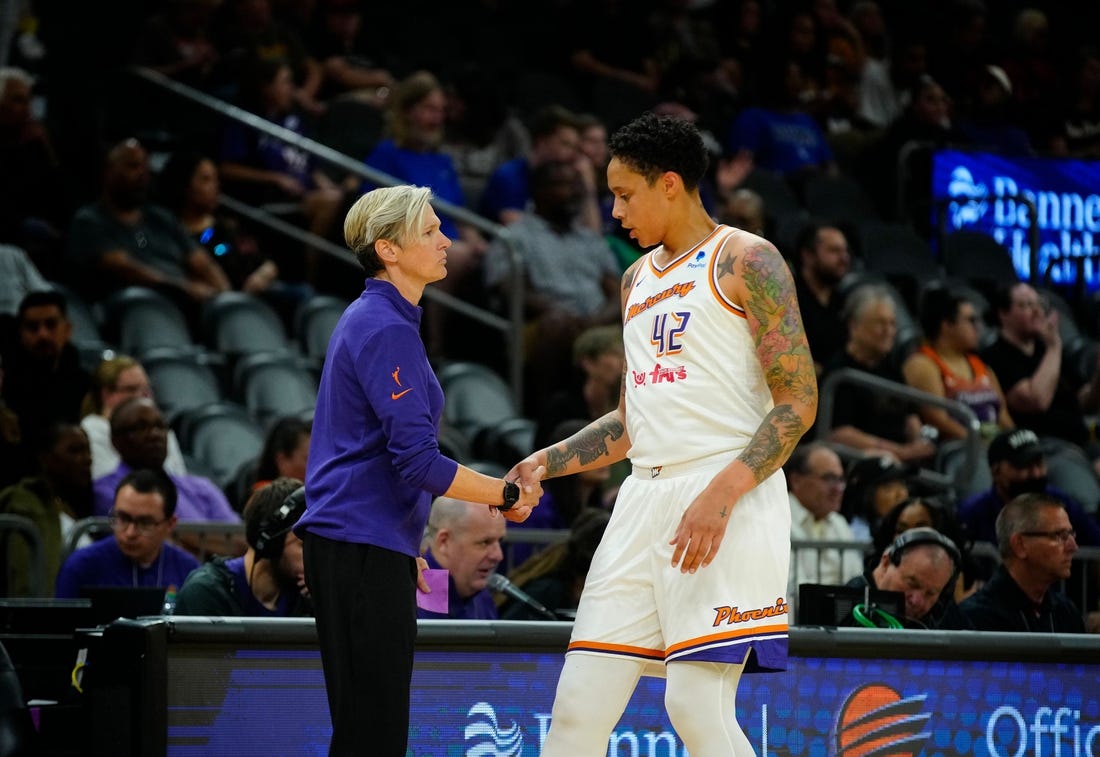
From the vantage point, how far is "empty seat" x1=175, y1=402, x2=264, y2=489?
932cm

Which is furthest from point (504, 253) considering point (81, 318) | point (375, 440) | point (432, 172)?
point (375, 440)

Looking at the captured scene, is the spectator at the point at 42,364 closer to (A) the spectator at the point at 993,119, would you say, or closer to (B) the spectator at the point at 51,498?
(B) the spectator at the point at 51,498

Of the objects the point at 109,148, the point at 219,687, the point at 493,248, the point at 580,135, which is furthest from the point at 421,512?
the point at 580,135

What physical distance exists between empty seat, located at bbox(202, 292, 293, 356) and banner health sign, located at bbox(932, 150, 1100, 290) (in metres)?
6.26

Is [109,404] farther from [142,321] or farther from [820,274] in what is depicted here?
[820,274]

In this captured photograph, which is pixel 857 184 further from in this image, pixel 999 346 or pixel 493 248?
pixel 493 248

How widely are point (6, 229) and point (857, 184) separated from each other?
7241 millimetres

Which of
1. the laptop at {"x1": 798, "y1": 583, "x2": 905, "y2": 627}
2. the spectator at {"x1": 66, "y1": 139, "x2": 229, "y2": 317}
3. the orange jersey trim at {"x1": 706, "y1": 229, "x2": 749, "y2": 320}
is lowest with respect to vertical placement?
the laptop at {"x1": 798, "y1": 583, "x2": 905, "y2": 627}

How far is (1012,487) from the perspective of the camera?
8.66 metres

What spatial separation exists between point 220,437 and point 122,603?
13.7ft

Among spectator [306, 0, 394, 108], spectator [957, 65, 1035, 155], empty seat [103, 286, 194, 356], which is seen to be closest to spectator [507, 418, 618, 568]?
empty seat [103, 286, 194, 356]

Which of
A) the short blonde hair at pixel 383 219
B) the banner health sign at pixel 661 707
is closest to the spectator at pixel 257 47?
the banner health sign at pixel 661 707

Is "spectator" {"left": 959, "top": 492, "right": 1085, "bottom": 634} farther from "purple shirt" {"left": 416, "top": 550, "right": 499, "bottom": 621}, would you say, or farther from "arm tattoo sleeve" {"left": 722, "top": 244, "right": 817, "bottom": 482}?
"arm tattoo sleeve" {"left": 722, "top": 244, "right": 817, "bottom": 482}

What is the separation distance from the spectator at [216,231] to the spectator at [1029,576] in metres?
5.64
